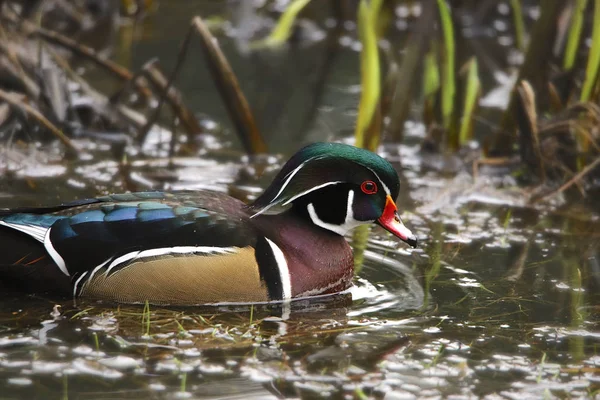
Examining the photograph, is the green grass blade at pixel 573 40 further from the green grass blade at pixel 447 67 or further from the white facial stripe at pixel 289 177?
the white facial stripe at pixel 289 177

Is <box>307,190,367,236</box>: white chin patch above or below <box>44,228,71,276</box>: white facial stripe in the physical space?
above

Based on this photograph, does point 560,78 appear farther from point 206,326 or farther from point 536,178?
point 206,326

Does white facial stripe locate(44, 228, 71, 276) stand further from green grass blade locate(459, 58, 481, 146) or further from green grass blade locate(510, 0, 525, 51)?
green grass blade locate(510, 0, 525, 51)

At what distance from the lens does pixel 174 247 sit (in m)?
5.08

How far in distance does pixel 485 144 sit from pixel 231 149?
2022 mm

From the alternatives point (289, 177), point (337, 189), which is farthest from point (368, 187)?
point (289, 177)

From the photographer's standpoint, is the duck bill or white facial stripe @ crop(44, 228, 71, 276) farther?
the duck bill

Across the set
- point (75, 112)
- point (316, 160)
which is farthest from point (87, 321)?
point (75, 112)

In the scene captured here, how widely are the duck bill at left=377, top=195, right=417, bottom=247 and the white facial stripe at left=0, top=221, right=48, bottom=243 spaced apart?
1818 millimetres

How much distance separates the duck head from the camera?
5.42 m

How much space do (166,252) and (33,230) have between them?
68 cm

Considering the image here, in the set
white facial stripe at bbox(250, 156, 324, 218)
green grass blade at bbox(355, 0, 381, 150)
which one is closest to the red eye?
white facial stripe at bbox(250, 156, 324, 218)

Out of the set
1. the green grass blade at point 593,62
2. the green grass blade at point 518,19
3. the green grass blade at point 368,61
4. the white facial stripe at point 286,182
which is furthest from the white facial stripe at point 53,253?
the green grass blade at point 518,19

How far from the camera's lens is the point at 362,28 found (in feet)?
23.7
